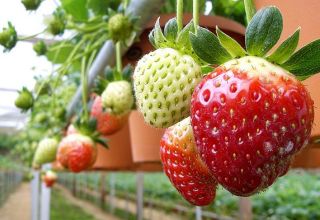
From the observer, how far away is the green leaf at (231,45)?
0.30m

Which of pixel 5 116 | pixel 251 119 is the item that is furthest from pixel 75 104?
pixel 5 116

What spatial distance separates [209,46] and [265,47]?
0.04m

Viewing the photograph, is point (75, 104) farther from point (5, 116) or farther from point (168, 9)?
point (5, 116)

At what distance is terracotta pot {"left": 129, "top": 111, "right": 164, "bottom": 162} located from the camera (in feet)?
2.92

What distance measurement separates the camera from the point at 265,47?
0.94 ft

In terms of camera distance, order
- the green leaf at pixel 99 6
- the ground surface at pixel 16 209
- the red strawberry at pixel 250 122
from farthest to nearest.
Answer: the ground surface at pixel 16 209, the green leaf at pixel 99 6, the red strawberry at pixel 250 122

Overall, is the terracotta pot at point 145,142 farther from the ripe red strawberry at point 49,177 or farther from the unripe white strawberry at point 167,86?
the ripe red strawberry at point 49,177

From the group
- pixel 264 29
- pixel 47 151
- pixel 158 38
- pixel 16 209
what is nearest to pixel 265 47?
pixel 264 29

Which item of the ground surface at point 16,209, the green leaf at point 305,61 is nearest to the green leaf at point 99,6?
the green leaf at point 305,61

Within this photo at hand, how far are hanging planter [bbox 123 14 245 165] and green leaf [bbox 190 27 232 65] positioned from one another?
19.1 inches

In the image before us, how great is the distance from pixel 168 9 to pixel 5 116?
373 inches

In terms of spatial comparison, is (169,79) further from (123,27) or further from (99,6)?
(99,6)

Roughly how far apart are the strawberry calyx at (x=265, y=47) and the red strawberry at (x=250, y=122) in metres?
0.01

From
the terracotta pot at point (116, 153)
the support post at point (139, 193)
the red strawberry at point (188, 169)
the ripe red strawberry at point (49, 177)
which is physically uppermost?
the terracotta pot at point (116, 153)
